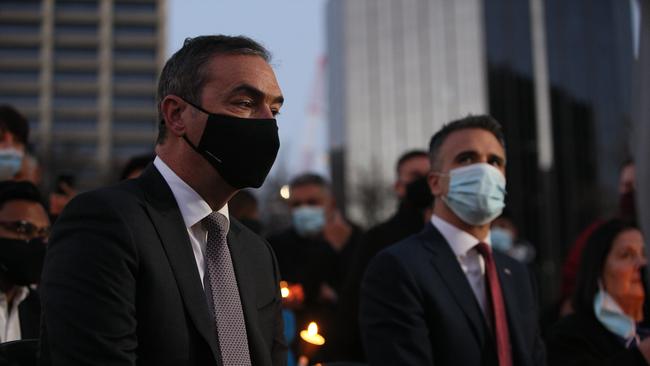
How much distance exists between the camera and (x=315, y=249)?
264 inches

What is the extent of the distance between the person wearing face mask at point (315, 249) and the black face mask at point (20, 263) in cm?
259

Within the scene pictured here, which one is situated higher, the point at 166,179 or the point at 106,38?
the point at 106,38

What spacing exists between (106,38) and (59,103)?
952 cm

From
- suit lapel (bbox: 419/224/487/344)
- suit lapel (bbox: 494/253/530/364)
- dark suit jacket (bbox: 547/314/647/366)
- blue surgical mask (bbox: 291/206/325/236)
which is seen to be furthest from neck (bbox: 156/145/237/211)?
blue surgical mask (bbox: 291/206/325/236)

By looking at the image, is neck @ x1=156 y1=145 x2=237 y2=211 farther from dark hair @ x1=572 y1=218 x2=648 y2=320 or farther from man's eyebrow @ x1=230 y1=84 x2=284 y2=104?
dark hair @ x1=572 y1=218 x2=648 y2=320

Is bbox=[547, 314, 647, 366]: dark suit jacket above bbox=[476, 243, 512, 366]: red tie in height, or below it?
below

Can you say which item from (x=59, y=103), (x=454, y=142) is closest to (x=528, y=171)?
(x=454, y=142)

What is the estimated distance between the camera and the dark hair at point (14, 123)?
17.1ft

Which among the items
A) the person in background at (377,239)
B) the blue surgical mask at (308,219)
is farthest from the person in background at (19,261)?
the blue surgical mask at (308,219)

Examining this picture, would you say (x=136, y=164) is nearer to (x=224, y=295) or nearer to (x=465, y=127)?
(x=465, y=127)

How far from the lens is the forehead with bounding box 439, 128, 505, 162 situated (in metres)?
4.16

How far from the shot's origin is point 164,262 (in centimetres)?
233

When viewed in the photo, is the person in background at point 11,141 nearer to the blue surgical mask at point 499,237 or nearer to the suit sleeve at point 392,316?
the suit sleeve at point 392,316

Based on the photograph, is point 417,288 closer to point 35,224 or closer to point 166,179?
point 166,179
